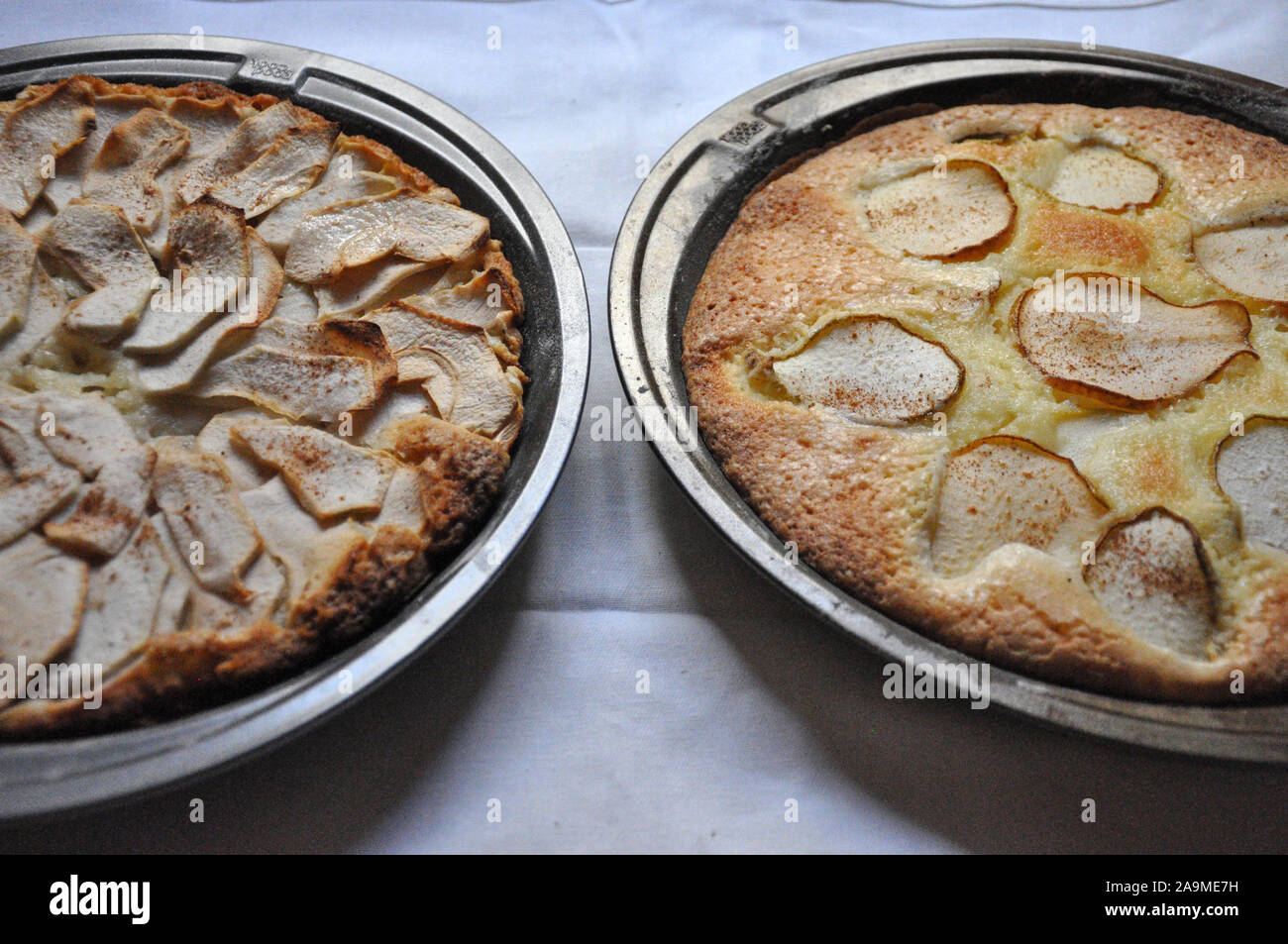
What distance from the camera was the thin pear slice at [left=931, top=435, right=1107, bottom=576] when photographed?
1.74m

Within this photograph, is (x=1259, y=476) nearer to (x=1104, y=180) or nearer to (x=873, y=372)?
(x=873, y=372)

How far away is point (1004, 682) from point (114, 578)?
1.50 metres

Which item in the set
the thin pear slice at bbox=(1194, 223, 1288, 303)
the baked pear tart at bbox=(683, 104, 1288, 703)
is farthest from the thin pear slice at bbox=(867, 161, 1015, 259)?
Answer: the thin pear slice at bbox=(1194, 223, 1288, 303)

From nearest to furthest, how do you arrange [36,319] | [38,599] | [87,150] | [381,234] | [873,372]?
[38,599] → [36,319] → [873,372] → [381,234] → [87,150]

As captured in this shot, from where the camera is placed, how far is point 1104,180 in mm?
2293

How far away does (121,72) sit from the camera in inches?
95.3

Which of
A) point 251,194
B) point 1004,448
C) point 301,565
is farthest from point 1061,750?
point 251,194

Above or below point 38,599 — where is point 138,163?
above

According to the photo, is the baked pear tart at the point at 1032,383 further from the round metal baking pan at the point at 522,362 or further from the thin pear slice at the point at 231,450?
the thin pear slice at the point at 231,450

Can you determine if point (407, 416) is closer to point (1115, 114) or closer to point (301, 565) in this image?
point (301, 565)

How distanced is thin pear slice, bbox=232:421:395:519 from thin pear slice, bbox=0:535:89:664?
35 cm

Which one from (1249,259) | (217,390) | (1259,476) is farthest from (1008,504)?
(217,390)

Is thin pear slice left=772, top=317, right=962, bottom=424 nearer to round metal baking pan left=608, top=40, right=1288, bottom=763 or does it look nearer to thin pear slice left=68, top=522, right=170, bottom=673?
round metal baking pan left=608, top=40, right=1288, bottom=763

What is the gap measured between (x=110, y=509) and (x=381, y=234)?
0.81m
